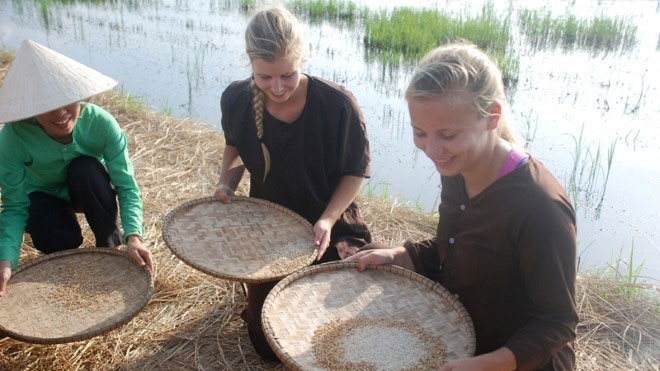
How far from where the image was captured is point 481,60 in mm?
1600

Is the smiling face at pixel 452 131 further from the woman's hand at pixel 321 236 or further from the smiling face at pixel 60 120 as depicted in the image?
the smiling face at pixel 60 120

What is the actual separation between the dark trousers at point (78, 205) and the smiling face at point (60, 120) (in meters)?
0.16

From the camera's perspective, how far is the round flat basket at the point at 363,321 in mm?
1667

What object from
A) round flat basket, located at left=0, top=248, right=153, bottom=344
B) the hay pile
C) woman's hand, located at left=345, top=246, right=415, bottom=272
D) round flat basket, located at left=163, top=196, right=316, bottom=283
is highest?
woman's hand, located at left=345, top=246, right=415, bottom=272

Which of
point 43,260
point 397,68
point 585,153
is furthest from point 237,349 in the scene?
point 397,68

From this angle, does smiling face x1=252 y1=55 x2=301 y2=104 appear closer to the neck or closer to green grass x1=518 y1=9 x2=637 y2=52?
the neck

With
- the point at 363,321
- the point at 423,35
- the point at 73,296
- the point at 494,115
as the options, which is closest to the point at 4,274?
the point at 73,296

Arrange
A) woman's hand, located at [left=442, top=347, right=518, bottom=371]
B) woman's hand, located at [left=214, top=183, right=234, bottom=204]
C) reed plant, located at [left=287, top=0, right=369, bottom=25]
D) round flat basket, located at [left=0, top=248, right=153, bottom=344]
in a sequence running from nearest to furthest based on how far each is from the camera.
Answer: woman's hand, located at [left=442, top=347, right=518, bottom=371] → round flat basket, located at [left=0, top=248, right=153, bottom=344] → woman's hand, located at [left=214, top=183, right=234, bottom=204] → reed plant, located at [left=287, top=0, right=369, bottom=25]

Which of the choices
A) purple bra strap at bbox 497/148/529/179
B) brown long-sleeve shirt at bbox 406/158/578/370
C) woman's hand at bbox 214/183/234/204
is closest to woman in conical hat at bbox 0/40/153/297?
woman's hand at bbox 214/183/234/204

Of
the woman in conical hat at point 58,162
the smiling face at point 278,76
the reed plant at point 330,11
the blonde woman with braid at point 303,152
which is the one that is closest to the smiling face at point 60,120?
the woman in conical hat at point 58,162

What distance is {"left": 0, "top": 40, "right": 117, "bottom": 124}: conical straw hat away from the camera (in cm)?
211

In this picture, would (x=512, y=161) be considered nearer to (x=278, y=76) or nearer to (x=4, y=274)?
(x=278, y=76)

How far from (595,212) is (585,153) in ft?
2.37

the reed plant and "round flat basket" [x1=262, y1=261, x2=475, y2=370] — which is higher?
the reed plant
